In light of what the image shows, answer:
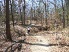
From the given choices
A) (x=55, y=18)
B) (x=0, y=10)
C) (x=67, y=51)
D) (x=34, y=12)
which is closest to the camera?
(x=67, y=51)

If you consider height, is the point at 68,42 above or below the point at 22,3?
below

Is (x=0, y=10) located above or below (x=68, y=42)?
above

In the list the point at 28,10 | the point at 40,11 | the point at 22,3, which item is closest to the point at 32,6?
the point at 40,11

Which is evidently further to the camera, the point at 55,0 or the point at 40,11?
the point at 40,11

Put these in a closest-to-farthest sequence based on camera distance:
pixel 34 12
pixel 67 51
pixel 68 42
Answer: pixel 67 51, pixel 68 42, pixel 34 12

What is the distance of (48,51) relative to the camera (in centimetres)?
1678

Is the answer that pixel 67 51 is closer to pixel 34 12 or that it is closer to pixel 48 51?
pixel 48 51

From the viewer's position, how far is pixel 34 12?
294ft

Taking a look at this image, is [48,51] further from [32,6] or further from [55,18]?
[32,6]

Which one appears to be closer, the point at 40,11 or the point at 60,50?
the point at 60,50

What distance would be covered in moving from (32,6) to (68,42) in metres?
62.8

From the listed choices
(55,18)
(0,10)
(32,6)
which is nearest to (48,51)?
(55,18)

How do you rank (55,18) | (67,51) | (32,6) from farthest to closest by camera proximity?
(32,6) → (55,18) → (67,51)

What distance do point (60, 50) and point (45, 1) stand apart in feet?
151
